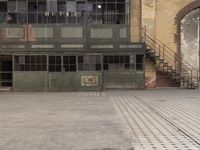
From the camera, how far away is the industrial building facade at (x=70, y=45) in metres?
32.3

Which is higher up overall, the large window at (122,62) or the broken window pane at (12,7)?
the broken window pane at (12,7)

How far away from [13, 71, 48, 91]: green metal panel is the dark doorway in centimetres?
129

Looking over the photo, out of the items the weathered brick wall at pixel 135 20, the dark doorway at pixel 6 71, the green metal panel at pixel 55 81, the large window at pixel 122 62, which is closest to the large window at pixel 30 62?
the green metal panel at pixel 55 81

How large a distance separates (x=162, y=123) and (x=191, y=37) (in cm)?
2001

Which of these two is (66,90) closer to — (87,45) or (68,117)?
(87,45)

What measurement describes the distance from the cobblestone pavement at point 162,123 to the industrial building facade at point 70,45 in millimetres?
9814

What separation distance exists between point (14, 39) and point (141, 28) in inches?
340

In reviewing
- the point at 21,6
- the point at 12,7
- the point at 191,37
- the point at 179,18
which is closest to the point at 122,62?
the point at 179,18

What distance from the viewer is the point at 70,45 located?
1292 inches

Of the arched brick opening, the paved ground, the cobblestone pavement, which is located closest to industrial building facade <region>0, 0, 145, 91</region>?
the arched brick opening

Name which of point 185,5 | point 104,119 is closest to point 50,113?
point 104,119

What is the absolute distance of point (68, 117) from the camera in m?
16.9

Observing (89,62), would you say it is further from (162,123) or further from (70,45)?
(162,123)

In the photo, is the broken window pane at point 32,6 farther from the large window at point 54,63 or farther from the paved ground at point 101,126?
the paved ground at point 101,126
